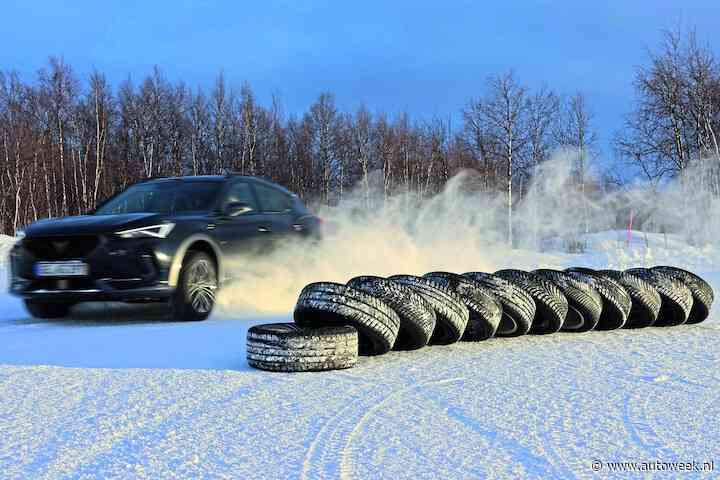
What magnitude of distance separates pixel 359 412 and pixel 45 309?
5.51m

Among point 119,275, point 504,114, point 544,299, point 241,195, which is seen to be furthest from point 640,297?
point 504,114

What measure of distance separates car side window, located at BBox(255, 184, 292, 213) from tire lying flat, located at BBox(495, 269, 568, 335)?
3247 millimetres

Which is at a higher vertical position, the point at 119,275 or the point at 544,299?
the point at 119,275

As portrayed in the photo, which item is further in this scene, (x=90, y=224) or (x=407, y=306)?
(x=90, y=224)

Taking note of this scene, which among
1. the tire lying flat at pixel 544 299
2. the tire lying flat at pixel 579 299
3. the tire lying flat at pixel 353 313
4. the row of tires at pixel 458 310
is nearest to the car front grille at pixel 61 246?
the row of tires at pixel 458 310

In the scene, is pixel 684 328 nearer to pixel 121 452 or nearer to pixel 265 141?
pixel 121 452

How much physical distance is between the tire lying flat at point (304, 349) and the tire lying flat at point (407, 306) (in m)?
0.58

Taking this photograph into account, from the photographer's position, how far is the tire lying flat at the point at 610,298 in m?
6.40

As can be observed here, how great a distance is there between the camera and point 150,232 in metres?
6.80

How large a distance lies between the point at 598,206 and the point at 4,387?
46.1m

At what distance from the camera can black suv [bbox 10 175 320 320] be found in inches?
264

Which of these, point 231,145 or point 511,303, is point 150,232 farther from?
point 231,145

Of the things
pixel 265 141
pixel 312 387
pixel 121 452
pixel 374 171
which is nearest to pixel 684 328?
pixel 312 387

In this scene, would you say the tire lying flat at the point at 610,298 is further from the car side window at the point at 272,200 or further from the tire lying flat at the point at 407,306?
the car side window at the point at 272,200
